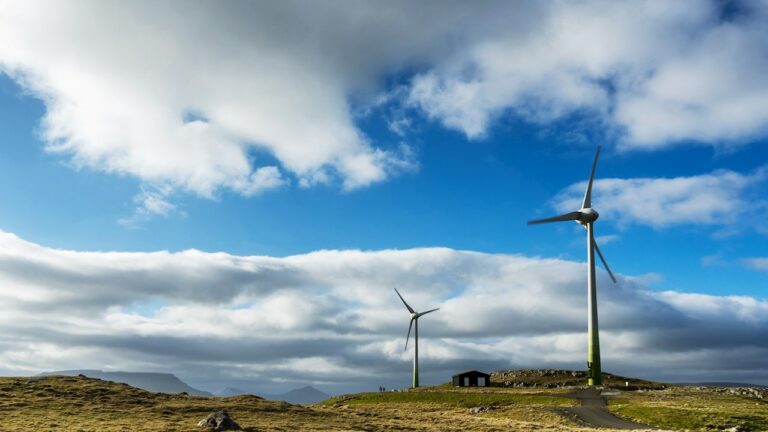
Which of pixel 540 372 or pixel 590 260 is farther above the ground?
pixel 590 260

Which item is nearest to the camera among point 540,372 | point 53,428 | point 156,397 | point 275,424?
point 53,428

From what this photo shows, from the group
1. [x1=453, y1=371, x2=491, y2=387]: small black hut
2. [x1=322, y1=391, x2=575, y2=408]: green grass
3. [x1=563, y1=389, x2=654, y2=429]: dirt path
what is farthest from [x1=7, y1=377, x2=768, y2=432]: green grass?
[x1=453, y1=371, x2=491, y2=387]: small black hut

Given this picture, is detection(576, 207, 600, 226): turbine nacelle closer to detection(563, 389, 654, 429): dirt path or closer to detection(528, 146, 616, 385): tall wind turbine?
detection(528, 146, 616, 385): tall wind turbine

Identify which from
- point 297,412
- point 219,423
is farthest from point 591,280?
point 219,423

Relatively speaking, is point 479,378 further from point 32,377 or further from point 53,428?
point 53,428

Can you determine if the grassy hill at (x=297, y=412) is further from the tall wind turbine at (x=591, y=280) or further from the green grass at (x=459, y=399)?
the tall wind turbine at (x=591, y=280)

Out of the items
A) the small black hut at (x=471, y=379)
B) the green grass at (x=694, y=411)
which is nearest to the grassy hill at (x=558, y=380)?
the small black hut at (x=471, y=379)

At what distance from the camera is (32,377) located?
299 ft

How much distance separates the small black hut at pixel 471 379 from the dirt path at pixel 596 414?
4036cm

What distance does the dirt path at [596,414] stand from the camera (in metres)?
71.9

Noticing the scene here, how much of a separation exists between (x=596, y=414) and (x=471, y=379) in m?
63.5

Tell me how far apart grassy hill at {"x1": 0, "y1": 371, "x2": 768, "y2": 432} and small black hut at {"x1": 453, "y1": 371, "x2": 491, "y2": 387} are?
39.5 metres

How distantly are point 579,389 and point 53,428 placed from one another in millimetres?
90703

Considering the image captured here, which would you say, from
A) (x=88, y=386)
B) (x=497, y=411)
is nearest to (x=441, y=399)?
(x=497, y=411)
